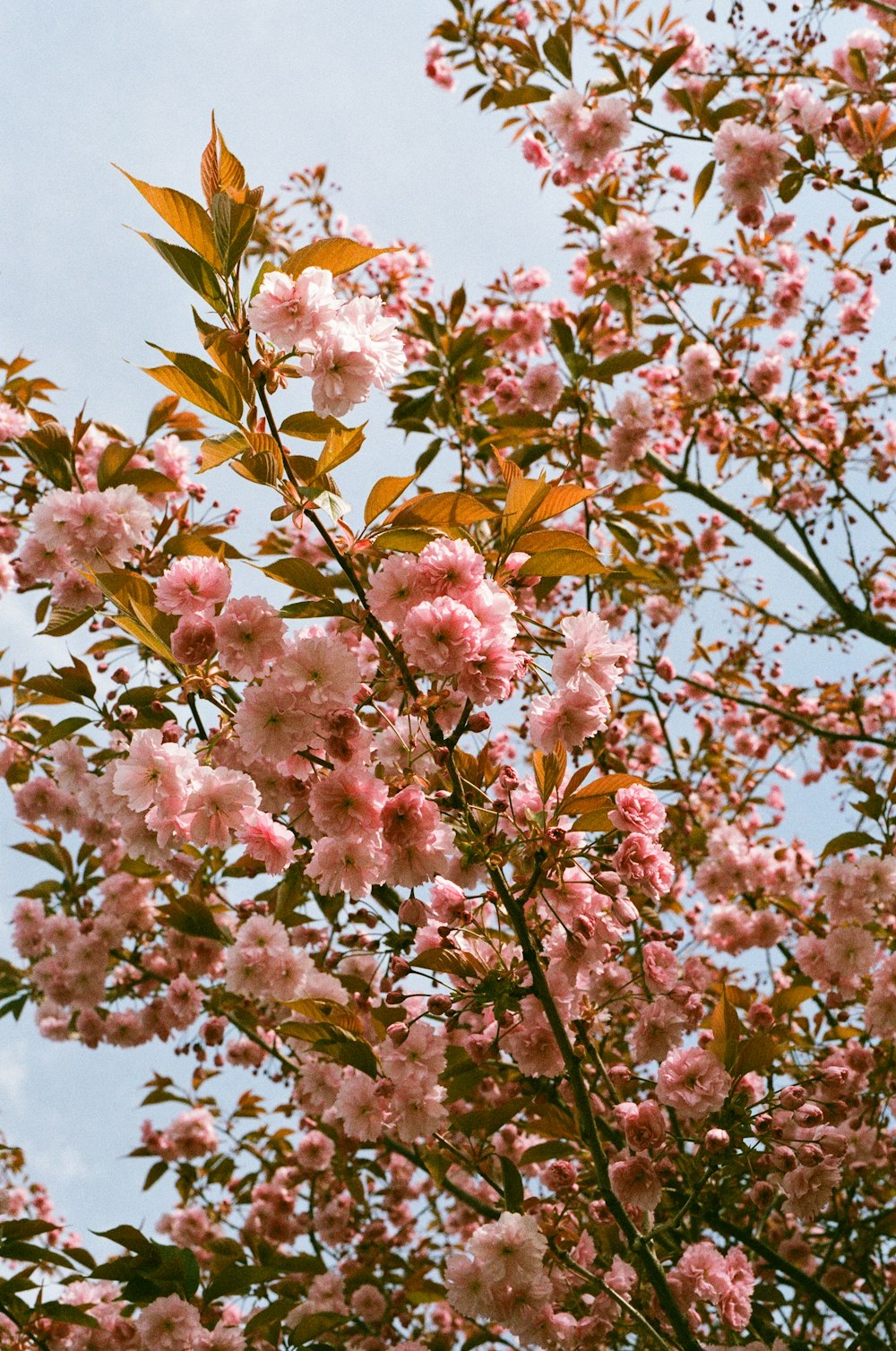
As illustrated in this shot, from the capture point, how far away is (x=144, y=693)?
1.96 m

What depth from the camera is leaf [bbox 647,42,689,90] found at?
3258 millimetres

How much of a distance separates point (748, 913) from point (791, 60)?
3.27 meters

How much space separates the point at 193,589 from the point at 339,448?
1.19 ft

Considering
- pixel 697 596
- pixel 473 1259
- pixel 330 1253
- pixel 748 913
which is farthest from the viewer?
pixel 697 596

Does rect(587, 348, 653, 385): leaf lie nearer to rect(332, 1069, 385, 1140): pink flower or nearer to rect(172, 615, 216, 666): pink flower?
rect(172, 615, 216, 666): pink flower

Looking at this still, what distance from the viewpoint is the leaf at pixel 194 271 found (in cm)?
137

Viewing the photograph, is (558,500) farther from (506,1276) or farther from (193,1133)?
(193,1133)

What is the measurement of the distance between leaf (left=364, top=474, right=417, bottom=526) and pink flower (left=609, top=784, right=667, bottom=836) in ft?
1.92

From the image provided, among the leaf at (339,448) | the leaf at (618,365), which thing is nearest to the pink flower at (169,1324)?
the leaf at (339,448)

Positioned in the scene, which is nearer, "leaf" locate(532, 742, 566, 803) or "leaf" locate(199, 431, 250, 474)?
"leaf" locate(199, 431, 250, 474)

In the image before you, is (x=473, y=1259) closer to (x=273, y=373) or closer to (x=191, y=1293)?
(x=191, y=1293)

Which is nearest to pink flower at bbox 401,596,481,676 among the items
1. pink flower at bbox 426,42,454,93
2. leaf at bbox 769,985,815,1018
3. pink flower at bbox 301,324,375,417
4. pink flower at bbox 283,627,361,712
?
pink flower at bbox 283,627,361,712

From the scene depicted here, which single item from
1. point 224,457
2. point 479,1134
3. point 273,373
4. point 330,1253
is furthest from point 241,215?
point 330,1253

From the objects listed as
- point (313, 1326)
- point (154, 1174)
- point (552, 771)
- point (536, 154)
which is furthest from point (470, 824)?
point (536, 154)
